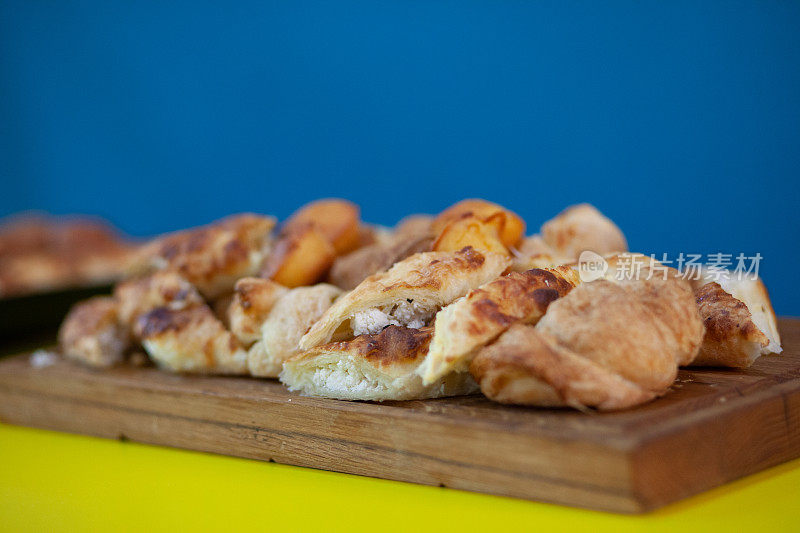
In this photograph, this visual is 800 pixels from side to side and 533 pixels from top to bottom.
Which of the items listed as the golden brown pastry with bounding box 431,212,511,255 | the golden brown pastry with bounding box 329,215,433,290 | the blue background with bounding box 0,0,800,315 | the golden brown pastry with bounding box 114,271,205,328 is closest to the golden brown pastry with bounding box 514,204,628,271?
the golden brown pastry with bounding box 431,212,511,255

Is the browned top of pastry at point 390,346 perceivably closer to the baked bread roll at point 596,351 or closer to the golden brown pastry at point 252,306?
the baked bread roll at point 596,351

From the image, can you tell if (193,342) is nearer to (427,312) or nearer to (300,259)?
(300,259)

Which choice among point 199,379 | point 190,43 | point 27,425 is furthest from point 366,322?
point 190,43

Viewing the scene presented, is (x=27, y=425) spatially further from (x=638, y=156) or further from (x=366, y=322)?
(x=638, y=156)

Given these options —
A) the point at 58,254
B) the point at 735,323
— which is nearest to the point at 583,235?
the point at 735,323

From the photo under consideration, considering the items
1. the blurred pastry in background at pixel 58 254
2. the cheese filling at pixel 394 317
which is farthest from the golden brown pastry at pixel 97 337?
the blurred pastry in background at pixel 58 254

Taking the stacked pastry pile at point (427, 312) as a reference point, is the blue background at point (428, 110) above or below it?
above
